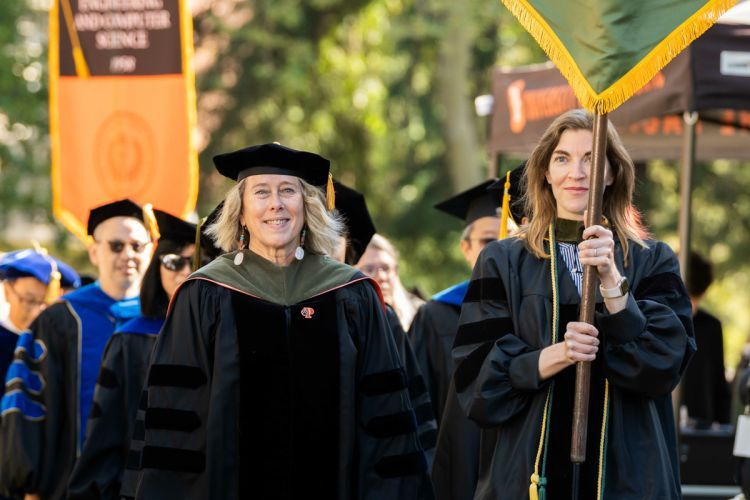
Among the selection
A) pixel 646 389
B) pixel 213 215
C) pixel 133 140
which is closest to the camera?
pixel 646 389

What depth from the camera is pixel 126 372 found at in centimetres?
670

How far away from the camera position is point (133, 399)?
262 inches

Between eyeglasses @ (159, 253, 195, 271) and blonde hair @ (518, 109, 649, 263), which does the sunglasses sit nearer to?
eyeglasses @ (159, 253, 195, 271)

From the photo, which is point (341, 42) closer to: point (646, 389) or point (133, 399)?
point (133, 399)

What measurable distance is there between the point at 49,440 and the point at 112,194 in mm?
2471

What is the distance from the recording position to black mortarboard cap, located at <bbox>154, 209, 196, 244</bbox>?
688 centimetres

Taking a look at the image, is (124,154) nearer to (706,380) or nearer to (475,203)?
(475,203)

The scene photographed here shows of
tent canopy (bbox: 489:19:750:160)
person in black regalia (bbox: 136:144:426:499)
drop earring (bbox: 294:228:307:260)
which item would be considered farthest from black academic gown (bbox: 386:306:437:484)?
tent canopy (bbox: 489:19:750:160)

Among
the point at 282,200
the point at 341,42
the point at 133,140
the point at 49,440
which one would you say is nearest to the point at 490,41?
the point at 341,42

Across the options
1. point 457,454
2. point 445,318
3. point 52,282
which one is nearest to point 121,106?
point 52,282

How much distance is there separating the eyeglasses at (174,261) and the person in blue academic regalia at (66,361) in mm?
463

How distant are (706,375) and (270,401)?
16.5ft

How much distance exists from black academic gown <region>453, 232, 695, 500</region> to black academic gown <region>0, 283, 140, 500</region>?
2.98 meters

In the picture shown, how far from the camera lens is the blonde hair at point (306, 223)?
Result: 5.07m
